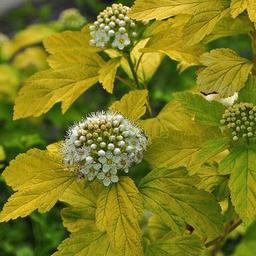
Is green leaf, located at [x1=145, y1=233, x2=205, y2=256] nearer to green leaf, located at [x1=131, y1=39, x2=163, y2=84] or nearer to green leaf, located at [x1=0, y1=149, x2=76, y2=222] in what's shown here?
green leaf, located at [x1=0, y1=149, x2=76, y2=222]

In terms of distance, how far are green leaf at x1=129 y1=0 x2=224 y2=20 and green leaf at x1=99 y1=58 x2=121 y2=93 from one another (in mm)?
181

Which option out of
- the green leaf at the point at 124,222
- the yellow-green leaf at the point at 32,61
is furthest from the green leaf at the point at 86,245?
the yellow-green leaf at the point at 32,61

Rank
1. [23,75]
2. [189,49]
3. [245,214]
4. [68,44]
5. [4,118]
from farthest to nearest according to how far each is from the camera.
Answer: [23,75], [4,118], [68,44], [189,49], [245,214]

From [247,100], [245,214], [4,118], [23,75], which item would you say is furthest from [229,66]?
[23,75]

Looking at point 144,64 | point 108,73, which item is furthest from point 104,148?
point 144,64

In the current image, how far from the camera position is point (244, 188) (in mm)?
1343

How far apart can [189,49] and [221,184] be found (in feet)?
1.12

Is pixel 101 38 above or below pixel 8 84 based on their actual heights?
above

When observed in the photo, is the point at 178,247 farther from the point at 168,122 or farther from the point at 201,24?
the point at 201,24

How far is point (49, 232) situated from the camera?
2604 mm

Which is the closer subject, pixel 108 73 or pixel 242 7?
pixel 242 7

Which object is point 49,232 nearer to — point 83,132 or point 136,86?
point 136,86

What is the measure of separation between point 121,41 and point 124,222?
20.1 inches

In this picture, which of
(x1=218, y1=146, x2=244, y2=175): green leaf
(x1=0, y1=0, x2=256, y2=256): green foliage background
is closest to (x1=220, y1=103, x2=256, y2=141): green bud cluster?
(x1=218, y1=146, x2=244, y2=175): green leaf
